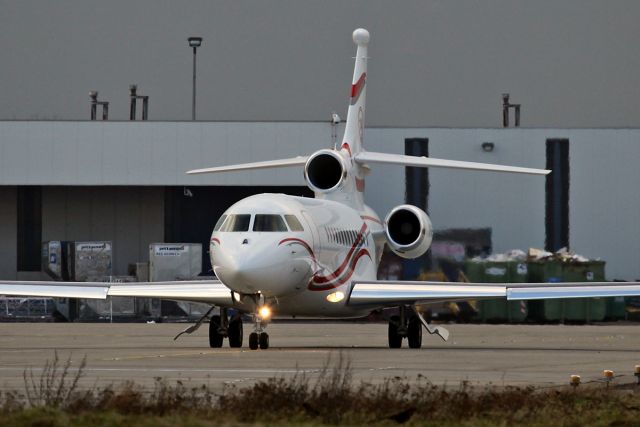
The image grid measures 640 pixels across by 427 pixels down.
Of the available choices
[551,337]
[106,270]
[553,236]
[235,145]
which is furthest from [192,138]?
[551,337]

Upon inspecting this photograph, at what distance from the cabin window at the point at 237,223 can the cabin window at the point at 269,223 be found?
158 millimetres

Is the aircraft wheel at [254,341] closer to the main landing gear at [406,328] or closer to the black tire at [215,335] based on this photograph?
the black tire at [215,335]

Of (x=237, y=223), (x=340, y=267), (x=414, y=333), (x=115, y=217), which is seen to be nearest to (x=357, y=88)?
(x=340, y=267)

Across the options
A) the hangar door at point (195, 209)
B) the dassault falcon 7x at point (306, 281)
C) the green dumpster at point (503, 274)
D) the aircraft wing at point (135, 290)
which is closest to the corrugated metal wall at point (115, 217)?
the hangar door at point (195, 209)

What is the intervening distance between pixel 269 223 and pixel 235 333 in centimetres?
273

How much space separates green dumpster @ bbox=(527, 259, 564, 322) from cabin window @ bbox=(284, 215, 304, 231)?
23517mm

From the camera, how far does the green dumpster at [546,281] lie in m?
50.5

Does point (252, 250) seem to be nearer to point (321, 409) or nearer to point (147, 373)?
point (147, 373)

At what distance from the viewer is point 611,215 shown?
5584cm

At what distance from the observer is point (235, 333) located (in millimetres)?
28688

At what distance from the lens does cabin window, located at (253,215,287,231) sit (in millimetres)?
27109

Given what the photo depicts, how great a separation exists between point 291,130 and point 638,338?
2183 cm

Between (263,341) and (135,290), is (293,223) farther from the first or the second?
(135,290)

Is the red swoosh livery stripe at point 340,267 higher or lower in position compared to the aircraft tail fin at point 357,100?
lower
